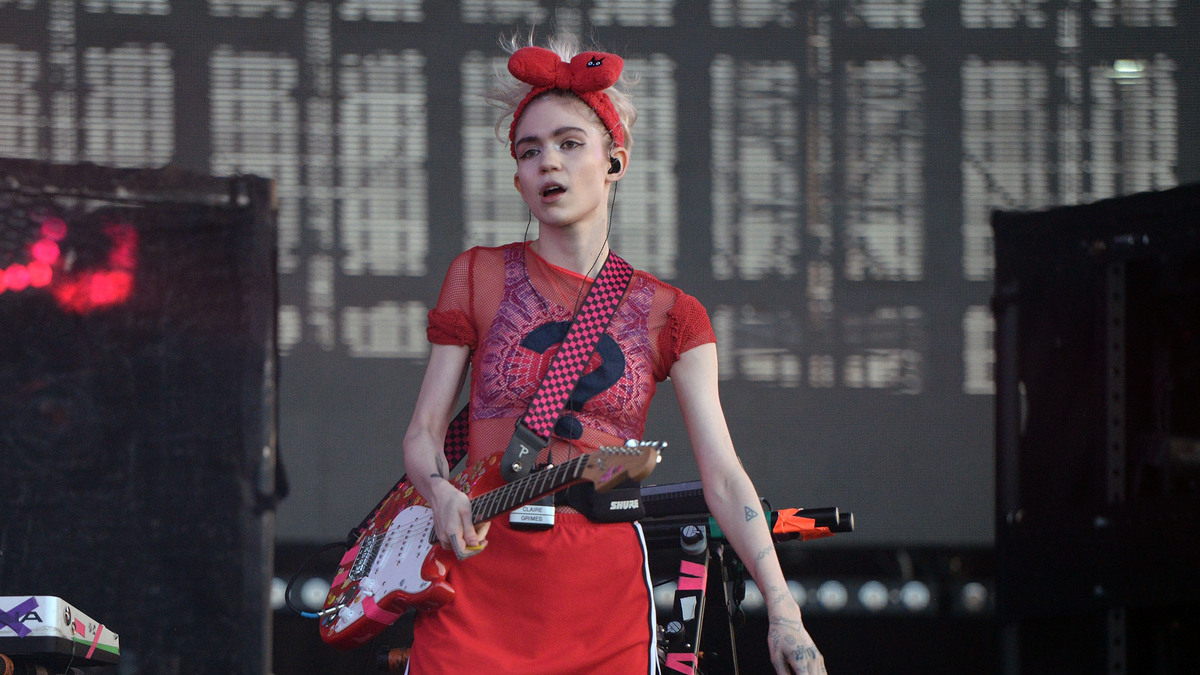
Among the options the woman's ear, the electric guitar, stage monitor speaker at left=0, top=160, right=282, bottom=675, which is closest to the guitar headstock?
the electric guitar

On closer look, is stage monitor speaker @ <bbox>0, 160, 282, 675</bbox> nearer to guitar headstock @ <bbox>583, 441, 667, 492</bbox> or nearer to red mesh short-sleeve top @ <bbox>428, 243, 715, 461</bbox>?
red mesh short-sleeve top @ <bbox>428, 243, 715, 461</bbox>

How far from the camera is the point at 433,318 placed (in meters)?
1.99

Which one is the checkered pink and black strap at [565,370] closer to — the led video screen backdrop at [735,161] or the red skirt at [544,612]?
the red skirt at [544,612]

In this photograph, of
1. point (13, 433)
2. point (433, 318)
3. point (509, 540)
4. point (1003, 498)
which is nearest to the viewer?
point (509, 540)

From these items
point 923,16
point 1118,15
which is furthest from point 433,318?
point 1118,15

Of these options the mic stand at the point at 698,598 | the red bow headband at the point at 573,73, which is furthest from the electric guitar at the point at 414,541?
the mic stand at the point at 698,598

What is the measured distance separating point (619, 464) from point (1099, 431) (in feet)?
8.46

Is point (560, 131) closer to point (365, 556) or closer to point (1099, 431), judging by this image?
point (365, 556)

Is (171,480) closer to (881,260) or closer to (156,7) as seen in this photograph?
(156,7)

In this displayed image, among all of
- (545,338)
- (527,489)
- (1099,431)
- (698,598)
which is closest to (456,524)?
(527,489)

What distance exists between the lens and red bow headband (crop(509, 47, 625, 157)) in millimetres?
1989

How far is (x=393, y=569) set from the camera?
196cm

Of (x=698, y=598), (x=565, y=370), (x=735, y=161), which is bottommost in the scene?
(x=698, y=598)

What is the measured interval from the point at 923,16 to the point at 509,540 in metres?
2.98
